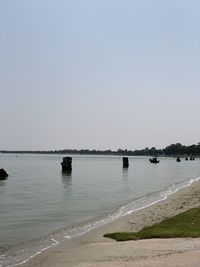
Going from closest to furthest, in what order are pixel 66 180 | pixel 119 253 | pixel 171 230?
pixel 119 253 → pixel 171 230 → pixel 66 180

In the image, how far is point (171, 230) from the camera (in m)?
19.9

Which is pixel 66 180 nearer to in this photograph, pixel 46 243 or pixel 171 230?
pixel 46 243

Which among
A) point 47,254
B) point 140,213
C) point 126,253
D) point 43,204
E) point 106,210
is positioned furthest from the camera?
point 43,204

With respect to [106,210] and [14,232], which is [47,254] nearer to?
[14,232]

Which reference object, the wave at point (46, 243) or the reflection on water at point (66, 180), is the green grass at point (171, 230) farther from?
the reflection on water at point (66, 180)

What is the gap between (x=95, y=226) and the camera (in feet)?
80.4

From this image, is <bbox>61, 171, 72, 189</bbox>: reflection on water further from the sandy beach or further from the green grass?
the sandy beach

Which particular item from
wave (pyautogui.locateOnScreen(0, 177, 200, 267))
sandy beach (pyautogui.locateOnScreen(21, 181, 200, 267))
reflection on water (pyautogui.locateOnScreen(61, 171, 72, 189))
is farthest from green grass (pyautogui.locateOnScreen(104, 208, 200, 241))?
reflection on water (pyautogui.locateOnScreen(61, 171, 72, 189))

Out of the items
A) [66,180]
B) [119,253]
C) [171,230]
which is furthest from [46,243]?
[66,180]

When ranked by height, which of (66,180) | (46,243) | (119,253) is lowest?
(46,243)

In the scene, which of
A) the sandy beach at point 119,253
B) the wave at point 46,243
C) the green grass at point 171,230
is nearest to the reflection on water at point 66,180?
the wave at point 46,243

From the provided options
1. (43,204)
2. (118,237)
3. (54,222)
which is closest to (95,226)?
(54,222)

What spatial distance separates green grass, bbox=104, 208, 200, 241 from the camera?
1850cm

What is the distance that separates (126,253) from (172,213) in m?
13.7
